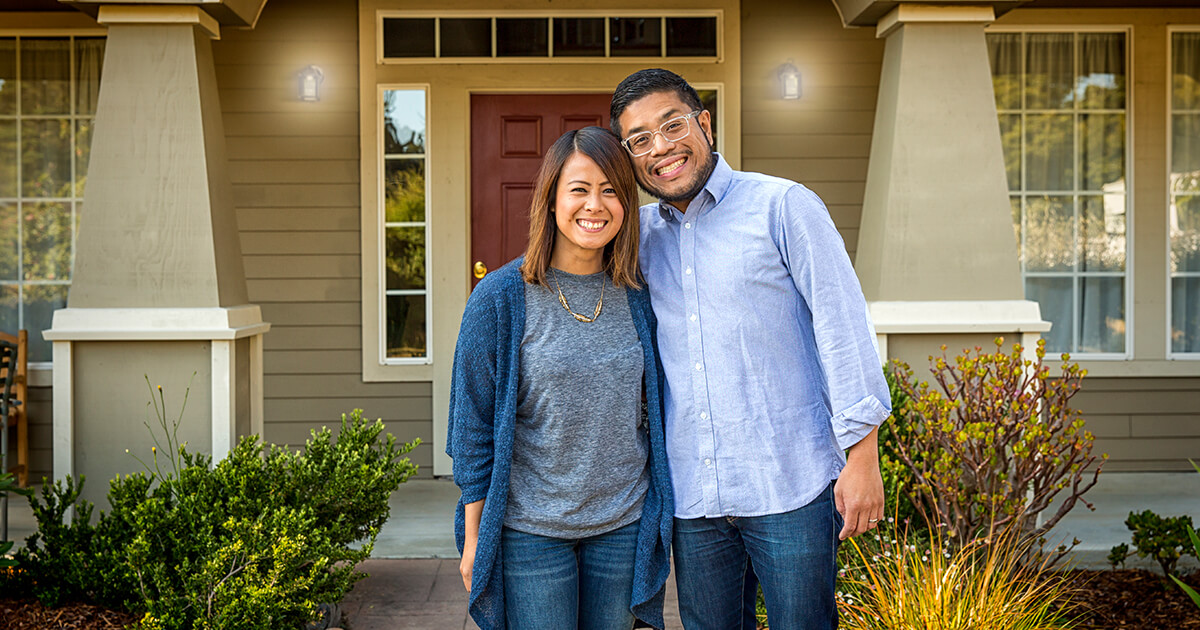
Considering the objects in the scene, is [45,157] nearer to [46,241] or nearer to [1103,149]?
[46,241]

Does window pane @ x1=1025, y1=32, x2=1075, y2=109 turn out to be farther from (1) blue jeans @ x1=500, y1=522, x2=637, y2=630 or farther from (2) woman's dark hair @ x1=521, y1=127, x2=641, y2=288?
(1) blue jeans @ x1=500, y1=522, x2=637, y2=630

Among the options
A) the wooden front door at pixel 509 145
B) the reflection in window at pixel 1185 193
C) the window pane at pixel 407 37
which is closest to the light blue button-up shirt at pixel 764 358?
the wooden front door at pixel 509 145

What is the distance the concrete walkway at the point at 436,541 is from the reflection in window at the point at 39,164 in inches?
48.0

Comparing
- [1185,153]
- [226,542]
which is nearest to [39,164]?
[226,542]

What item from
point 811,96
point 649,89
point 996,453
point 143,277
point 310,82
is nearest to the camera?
point 649,89

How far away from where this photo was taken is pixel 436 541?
440cm

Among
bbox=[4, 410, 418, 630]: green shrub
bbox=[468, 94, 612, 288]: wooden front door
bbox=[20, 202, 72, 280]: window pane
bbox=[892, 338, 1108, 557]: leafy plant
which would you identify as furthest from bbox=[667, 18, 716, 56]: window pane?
bbox=[20, 202, 72, 280]: window pane

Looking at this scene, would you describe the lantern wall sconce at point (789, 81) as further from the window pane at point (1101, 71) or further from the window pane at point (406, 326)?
the window pane at point (406, 326)

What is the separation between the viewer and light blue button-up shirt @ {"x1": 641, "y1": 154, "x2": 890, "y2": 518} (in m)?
1.92

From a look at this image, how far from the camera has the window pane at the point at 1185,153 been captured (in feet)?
18.4

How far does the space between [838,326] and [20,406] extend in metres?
4.77

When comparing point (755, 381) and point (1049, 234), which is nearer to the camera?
point (755, 381)

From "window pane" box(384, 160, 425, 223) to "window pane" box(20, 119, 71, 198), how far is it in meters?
1.82

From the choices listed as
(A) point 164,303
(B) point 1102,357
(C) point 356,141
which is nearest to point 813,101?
(B) point 1102,357
